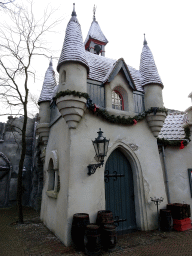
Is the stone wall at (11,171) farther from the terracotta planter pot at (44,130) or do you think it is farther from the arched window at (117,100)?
the arched window at (117,100)

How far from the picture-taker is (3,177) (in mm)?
12711

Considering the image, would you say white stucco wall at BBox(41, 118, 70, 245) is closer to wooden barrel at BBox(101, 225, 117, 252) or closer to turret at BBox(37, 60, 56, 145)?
wooden barrel at BBox(101, 225, 117, 252)

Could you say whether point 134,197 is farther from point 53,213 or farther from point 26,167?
point 26,167

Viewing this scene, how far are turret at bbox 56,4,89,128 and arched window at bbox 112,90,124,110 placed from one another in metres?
1.59

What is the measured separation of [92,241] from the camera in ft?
14.0

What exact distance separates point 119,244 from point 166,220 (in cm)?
202

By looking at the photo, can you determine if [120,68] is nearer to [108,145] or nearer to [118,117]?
[118,117]

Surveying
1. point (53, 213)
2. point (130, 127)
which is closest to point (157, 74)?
Answer: point (130, 127)

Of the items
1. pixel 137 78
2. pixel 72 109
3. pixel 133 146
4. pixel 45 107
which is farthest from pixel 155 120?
pixel 45 107

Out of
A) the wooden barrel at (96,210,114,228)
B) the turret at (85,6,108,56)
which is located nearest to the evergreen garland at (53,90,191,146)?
the wooden barrel at (96,210,114,228)

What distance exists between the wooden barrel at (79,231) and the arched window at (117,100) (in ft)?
14.2

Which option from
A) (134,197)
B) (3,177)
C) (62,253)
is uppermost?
(3,177)

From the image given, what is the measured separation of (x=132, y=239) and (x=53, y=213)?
2.77 m

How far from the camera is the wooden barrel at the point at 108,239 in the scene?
4.51 m
